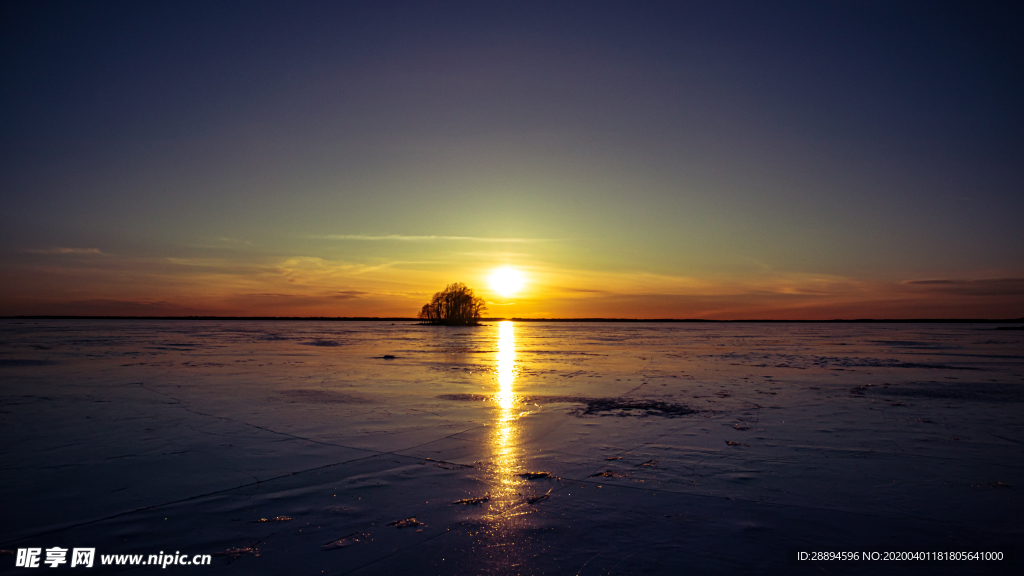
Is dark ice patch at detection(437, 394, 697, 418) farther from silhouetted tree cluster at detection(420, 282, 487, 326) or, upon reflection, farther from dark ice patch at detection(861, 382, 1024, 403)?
silhouetted tree cluster at detection(420, 282, 487, 326)

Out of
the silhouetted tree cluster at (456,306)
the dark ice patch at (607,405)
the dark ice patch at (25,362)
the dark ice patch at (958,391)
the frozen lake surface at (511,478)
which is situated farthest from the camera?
the silhouetted tree cluster at (456,306)

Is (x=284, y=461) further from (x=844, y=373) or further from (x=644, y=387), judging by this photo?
(x=844, y=373)

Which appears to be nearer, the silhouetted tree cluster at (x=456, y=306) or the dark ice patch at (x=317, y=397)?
the dark ice patch at (x=317, y=397)

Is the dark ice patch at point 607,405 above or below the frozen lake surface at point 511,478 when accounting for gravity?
below

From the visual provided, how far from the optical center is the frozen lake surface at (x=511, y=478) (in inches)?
144

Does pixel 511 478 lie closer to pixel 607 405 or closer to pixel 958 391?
pixel 607 405

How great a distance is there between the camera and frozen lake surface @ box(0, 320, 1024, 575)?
12.0 ft

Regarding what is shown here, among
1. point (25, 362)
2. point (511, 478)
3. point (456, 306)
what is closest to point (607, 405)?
point (511, 478)

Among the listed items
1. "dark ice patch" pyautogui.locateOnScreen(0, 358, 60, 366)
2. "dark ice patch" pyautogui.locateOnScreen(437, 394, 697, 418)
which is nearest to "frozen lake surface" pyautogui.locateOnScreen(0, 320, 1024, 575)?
→ "dark ice patch" pyautogui.locateOnScreen(437, 394, 697, 418)

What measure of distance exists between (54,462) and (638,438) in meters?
6.79

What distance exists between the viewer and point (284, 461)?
19.3 feet

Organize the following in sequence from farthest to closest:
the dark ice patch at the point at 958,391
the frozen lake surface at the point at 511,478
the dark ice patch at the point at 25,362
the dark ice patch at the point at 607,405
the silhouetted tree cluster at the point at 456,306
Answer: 1. the silhouetted tree cluster at the point at 456,306
2. the dark ice patch at the point at 25,362
3. the dark ice patch at the point at 958,391
4. the dark ice patch at the point at 607,405
5. the frozen lake surface at the point at 511,478

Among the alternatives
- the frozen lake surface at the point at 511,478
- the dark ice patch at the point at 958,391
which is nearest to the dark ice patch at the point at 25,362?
the frozen lake surface at the point at 511,478

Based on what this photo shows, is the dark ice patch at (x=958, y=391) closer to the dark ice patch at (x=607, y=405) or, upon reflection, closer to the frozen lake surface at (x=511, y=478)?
the frozen lake surface at (x=511, y=478)
